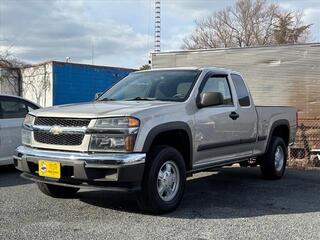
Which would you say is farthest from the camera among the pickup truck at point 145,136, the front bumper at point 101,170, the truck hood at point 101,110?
the truck hood at point 101,110

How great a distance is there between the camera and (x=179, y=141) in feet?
21.9

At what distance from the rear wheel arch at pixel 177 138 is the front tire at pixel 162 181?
170mm

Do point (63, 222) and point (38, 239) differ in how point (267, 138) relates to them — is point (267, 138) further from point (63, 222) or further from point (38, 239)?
point (38, 239)

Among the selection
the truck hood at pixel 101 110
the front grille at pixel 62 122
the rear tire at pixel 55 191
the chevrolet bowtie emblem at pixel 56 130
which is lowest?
the rear tire at pixel 55 191

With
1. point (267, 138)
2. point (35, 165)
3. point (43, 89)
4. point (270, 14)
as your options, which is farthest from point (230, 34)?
point (35, 165)

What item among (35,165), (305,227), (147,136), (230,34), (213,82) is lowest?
(305,227)

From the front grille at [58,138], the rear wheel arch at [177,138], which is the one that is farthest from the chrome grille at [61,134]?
the rear wheel arch at [177,138]

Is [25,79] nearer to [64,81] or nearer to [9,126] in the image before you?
[64,81]

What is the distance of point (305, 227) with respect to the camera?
18.8ft

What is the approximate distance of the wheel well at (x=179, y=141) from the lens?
6.38m

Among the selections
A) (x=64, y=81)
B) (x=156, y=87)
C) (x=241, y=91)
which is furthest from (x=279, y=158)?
(x=64, y=81)

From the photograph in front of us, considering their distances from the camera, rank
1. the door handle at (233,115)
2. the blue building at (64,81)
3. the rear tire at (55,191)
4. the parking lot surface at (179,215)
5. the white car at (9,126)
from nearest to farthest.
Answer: the parking lot surface at (179,215) < the rear tire at (55,191) < the door handle at (233,115) < the white car at (9,126) < the blue building at (64,81)

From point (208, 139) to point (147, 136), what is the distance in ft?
4.58

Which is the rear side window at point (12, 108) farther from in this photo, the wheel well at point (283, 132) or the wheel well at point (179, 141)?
the wheel well at point (283, 132)
